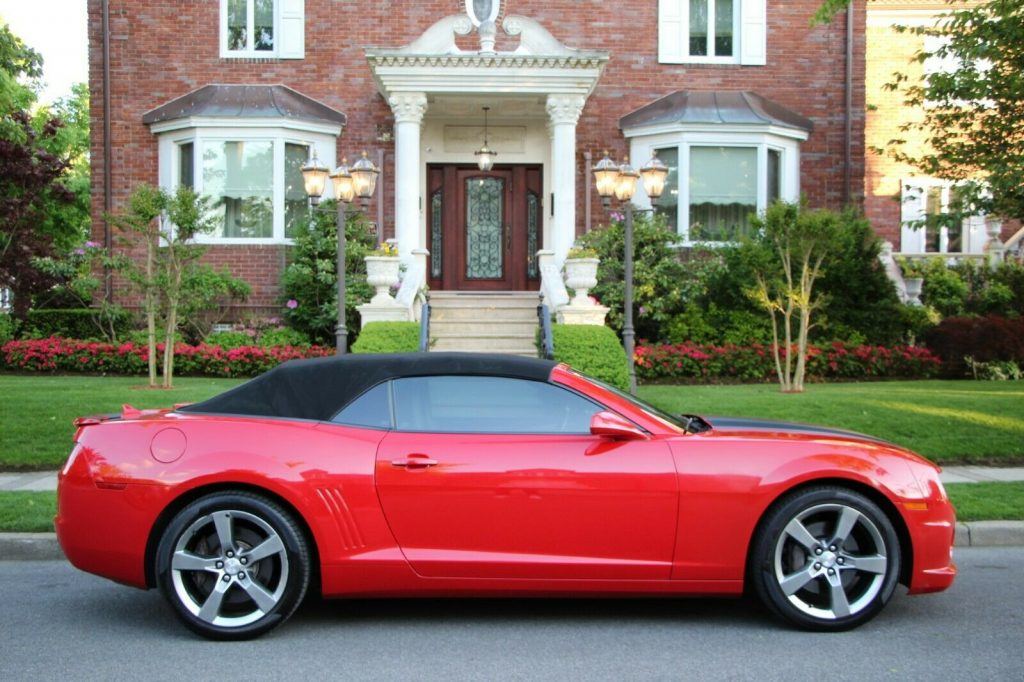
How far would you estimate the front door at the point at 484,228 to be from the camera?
19719 millimetres

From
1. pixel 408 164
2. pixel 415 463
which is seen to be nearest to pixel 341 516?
pixel 415 463

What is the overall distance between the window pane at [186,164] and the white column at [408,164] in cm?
413

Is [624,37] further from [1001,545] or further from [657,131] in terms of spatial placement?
[1001,545]

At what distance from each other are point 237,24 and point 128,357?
6826 millimetres

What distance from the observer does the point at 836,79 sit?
19.7 m

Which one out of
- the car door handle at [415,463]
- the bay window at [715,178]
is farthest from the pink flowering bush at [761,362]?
the car door handle at [415,463]

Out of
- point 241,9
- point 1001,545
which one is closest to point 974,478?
point 1001,545

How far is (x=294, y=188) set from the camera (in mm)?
18766

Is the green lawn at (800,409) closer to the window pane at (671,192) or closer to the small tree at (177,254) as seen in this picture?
the small tree at (177,254)

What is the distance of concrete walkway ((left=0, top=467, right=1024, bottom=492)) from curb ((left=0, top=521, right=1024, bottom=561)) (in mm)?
1753

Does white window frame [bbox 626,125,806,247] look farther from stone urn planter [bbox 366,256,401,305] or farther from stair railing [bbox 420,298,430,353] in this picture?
stone urn planter [bbox 366,256,401,305]

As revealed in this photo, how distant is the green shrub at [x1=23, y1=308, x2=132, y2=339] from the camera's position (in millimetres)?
18094

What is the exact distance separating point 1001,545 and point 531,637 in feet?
13.0

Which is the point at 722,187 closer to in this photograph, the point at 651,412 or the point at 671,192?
the point at 671,192
